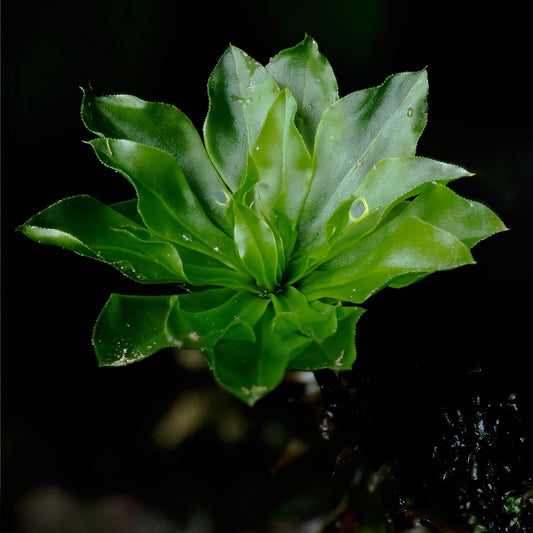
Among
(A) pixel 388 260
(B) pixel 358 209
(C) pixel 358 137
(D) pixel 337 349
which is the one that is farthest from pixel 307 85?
(D) pixel 337 349

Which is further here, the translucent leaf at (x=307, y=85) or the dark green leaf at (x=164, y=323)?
the translucent leaf at (x=307, y=85)

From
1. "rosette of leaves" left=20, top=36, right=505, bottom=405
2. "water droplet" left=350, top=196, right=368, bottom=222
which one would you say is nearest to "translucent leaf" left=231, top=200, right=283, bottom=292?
"rosette of leaves" left=20, top=36, right=505, bottom=405

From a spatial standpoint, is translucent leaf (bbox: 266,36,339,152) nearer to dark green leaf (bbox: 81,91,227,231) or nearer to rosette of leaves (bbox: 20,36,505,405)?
rosette of leaves (bbox: 20,36,505,405)

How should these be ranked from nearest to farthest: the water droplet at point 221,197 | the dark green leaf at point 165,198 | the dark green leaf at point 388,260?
the dark green leaf at point 388,260 < the dark green leaf at point 165,198 < the water droplet at point 221,197

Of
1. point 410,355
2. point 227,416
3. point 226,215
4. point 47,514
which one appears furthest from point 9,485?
point 410,355

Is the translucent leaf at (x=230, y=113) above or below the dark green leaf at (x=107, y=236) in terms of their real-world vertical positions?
above

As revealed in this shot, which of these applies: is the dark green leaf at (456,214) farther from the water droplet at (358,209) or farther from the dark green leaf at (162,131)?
the dark green leaf at (162,131)

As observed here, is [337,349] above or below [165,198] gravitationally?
below

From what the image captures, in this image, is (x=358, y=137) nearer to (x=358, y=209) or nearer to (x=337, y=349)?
(x=358, y=209)

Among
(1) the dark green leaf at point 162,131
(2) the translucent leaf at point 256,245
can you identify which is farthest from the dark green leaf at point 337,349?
(1) the dark green leaf at point 162,131
